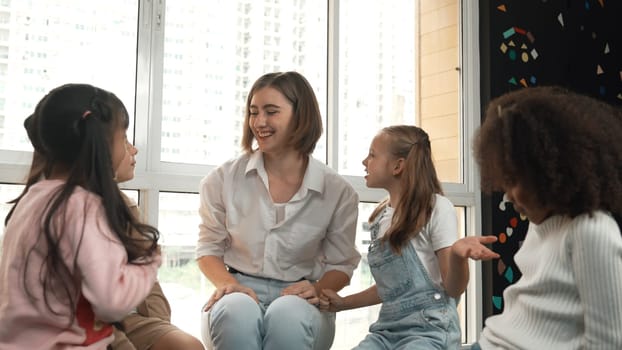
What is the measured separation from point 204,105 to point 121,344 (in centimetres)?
120

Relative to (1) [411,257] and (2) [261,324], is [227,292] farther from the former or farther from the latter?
(1) [411,257]

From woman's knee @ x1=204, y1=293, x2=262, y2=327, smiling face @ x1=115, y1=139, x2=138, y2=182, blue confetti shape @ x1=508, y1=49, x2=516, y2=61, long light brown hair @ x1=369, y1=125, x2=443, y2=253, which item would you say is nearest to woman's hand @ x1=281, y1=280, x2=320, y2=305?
woman's knee @ x1=204, y1=293, x2=262, y2=327

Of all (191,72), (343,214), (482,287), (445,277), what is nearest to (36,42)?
(191,72)

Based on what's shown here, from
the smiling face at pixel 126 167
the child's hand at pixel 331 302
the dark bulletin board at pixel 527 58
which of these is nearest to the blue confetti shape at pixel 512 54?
the dark bulletin board at pixel 527 58

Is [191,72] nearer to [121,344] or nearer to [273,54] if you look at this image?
[273,54]

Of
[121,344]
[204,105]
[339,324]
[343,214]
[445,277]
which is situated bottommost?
[339,324]

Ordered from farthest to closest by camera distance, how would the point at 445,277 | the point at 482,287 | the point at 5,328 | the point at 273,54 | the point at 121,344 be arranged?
1. the point at 482,287
2. the point at 273,54
3. the point at 445,277
4. the point at 121,344
5. the point at 5,328

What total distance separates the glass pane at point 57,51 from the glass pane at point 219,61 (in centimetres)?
16

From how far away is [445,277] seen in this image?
193cm

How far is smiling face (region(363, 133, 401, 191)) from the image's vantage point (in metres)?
2.10

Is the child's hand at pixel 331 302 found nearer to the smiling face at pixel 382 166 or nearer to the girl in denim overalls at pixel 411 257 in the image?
the girl in denim overalls at pixel 411 257

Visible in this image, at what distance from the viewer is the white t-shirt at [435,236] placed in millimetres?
1946

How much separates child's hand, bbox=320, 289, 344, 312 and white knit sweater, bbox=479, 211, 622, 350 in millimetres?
605

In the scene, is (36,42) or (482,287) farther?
(482,287)
